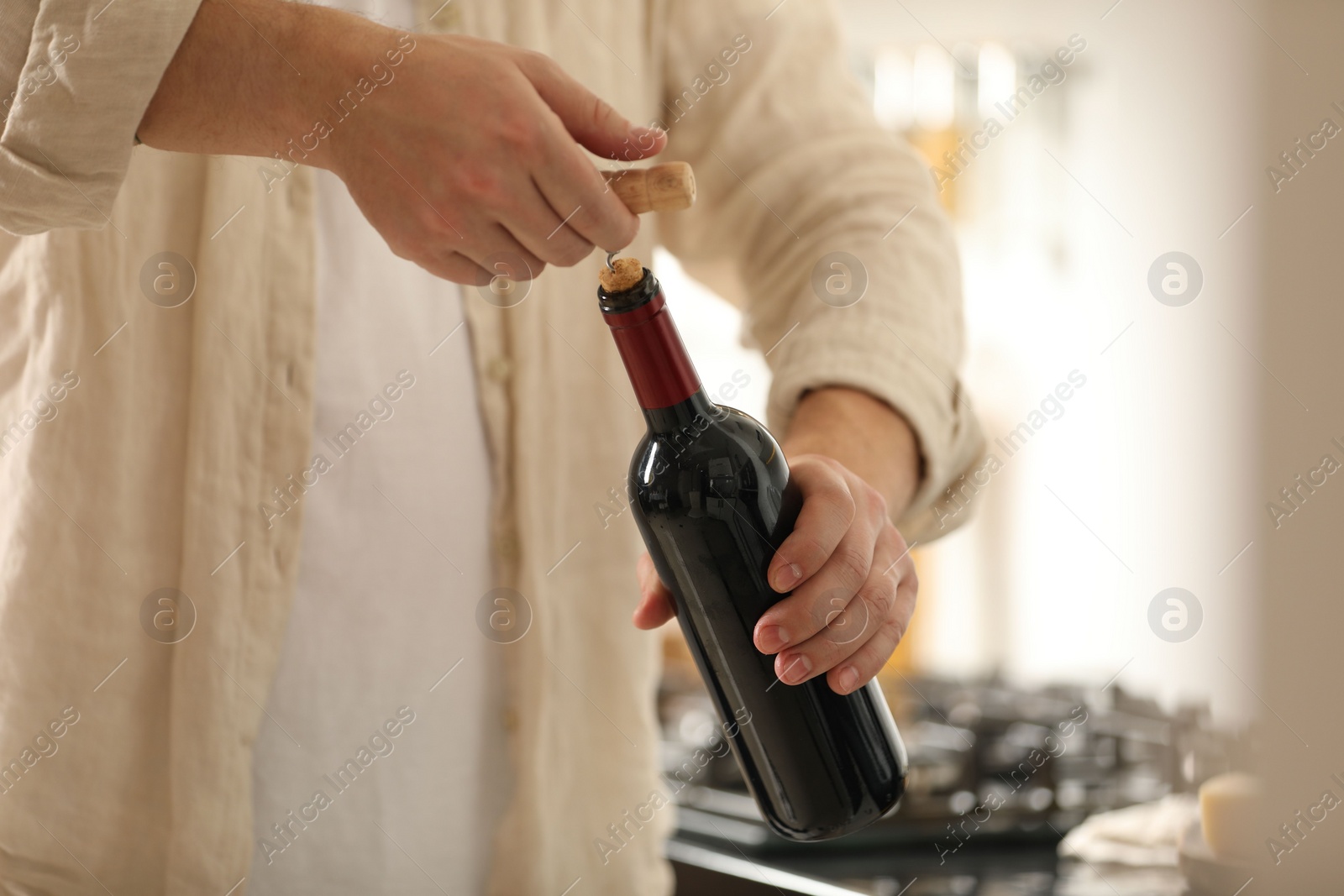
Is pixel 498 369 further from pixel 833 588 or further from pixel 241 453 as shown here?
pixel 833 588

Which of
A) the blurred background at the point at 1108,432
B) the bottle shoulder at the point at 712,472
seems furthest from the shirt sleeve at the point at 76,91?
the blurred background at the point at 1108,432

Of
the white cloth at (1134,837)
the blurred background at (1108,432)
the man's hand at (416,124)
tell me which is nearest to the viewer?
the man's hand at (416,124)

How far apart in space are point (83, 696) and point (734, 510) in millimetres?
470

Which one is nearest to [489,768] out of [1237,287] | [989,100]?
[1237,287]

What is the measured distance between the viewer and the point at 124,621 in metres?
0.68

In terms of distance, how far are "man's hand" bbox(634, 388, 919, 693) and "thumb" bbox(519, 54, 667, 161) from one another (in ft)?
0.66

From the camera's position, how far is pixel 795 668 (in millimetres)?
522

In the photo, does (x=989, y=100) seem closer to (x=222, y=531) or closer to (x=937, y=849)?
(x=937, y=849)

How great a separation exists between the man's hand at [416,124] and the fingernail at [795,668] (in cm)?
23

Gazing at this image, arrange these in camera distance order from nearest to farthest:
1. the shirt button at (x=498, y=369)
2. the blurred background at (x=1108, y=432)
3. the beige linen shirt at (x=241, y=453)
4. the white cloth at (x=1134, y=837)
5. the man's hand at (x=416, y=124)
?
the man's hand at (x=416, y=124) → the beige linen shirt at (x=241, y=453) → the shirt button at (x=498, y=369) → the white cloth at (x=1134, y=837) → the blurred background at (x=1108, y=432)

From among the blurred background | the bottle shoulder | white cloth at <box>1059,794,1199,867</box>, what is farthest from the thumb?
white cloth at <box>1059,794,1199,867</box>

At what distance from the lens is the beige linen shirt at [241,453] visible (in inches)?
26.2

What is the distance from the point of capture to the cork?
1.65 ft

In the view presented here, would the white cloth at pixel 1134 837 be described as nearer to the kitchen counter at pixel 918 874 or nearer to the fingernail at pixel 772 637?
the kitchen counter at pixel 918 874
